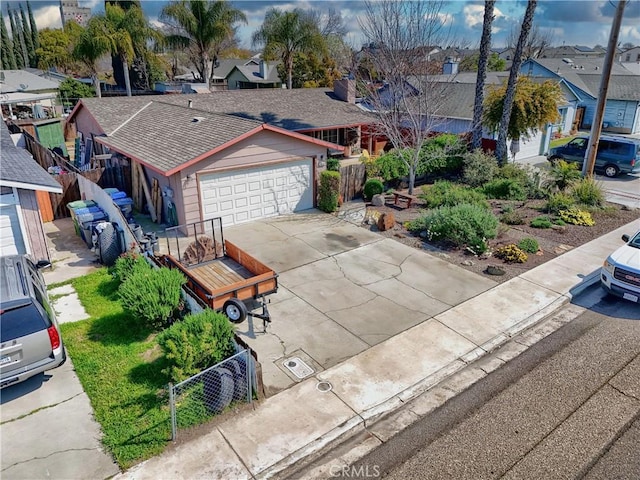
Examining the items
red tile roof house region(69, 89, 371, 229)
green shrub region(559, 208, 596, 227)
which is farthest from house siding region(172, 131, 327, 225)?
green shrub region(559, 208, 596, 227)

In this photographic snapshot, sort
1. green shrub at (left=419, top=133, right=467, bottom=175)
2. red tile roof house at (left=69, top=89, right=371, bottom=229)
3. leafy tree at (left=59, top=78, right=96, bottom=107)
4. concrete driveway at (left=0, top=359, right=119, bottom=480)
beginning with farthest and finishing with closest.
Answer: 1. leafy tree at (left=59, top=78, right=96, bottom=107)
2. green shrub at (left=419, top=133, right=467, bottom=175)
3. red tile roof house at (left=69, top=89, right=371, bottom=229)
4. concrete driveway at (left=0, top=359, right=119, bottom=480)

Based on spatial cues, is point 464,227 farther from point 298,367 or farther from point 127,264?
point 127,264

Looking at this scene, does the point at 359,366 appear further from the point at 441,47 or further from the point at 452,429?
the point at 441,47

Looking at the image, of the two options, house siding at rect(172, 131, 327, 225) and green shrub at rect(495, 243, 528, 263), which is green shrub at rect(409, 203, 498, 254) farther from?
house siding at rect(172, 131, 327, 225)

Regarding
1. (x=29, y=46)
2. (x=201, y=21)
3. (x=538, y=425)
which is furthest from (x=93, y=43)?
(x=29, y=46)

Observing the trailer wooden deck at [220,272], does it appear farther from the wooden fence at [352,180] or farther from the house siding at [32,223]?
the wooden fence at [352,180]

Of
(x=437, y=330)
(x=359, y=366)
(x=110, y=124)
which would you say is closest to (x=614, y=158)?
(x=437, y=330)
